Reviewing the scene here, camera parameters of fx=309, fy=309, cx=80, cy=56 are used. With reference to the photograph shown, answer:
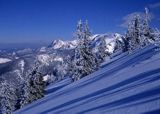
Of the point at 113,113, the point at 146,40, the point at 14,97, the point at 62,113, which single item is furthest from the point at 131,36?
the point at 113,113

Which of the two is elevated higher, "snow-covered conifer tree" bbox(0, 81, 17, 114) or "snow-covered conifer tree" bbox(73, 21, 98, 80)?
"snow-covered conifer tree" bbox(73, 21, 98, 80)

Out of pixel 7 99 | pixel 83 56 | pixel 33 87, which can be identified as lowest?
pixel 7 99

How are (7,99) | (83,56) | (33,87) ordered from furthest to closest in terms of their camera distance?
(7,99) → (83,56) → (33,87)

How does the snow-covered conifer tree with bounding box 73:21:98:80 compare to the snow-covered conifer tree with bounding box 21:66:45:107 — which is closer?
the snow-covered conifer tree with bounding box 21:66:45:107

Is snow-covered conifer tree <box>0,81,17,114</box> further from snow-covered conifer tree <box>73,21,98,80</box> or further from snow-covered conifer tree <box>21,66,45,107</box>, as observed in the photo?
snow-covered conifer tree <box>73,21,98,80</box>

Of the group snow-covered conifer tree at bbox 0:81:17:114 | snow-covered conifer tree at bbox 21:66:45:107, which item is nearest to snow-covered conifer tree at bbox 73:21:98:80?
snow-covered conifer tree at bbox 21:66:45:107

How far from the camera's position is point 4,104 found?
55.5 meters

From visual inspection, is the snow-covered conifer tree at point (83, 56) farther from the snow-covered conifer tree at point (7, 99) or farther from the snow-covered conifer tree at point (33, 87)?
the snow-covered conifer tree at point (7, 99)

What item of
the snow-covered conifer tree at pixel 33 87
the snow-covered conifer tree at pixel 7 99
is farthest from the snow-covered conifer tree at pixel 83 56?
the snow-covered conifer tree at pixel 7 99

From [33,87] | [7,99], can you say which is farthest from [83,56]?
[7,99]

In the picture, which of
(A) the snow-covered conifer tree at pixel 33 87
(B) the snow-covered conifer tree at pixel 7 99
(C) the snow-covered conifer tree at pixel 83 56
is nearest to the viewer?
(A) the snow-covered conifer tree at pixel 33 87

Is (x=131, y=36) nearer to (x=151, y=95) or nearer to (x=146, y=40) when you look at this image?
(x=146, y=40)

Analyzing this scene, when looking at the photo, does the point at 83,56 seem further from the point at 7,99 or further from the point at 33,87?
the point at 7,99

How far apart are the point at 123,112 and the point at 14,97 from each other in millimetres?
48190
